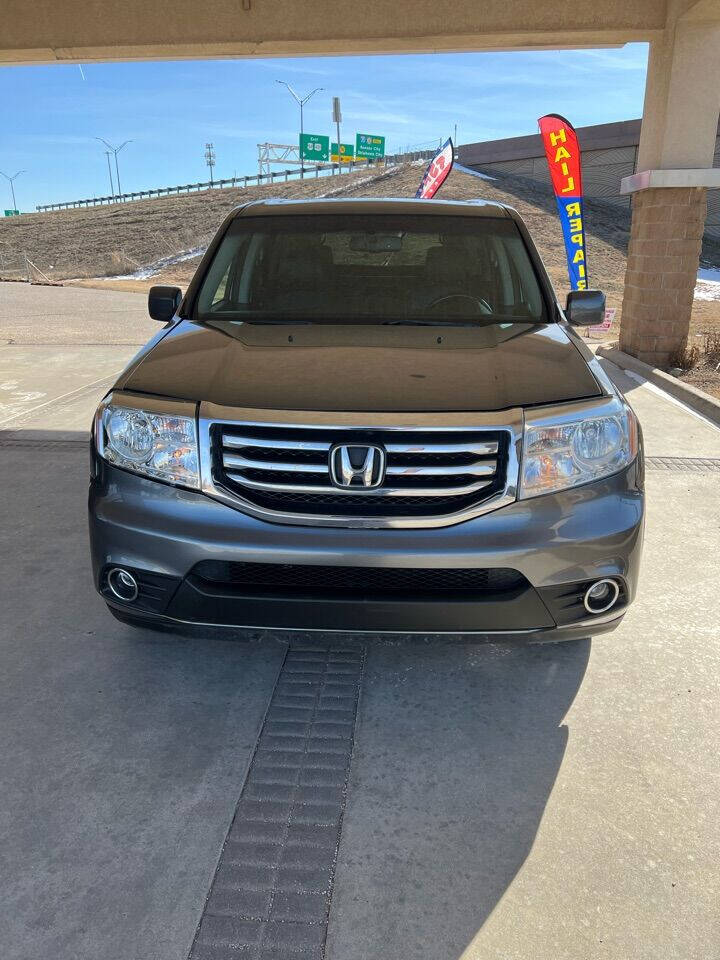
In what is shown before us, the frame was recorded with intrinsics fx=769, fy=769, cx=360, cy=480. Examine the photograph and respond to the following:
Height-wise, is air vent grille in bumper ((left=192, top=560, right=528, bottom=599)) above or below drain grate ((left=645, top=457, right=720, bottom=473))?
above

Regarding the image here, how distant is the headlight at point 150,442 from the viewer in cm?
251

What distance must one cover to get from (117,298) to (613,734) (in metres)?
22.5

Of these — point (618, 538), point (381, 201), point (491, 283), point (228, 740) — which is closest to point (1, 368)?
point (381, 201)

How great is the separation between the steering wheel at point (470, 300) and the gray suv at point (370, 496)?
868 mm

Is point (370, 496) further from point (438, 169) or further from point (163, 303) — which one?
point (438, 169)

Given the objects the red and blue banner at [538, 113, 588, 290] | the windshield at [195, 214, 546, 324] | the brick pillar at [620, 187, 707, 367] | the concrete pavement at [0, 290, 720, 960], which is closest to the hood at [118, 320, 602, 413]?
the windshield at [195, 214, 546, 324]

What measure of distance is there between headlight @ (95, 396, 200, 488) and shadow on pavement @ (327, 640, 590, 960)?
1.11m

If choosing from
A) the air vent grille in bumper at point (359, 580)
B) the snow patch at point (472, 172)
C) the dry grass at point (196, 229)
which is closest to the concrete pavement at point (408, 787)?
the air vent grille in bumper at point (359, 580)

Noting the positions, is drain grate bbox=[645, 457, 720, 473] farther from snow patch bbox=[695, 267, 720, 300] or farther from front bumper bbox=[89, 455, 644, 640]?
snow patch bbox=[695, 267, 720, 300]

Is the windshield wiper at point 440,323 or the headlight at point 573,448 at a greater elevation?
the windshield wiper at point 440,323

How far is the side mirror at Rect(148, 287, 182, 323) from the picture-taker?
12.8ft

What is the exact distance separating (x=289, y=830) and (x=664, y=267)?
9.62 m

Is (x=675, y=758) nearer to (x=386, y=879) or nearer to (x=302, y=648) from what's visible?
(x=386, y=879)

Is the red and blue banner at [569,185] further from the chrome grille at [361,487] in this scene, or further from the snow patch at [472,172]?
the snow patch at [472,172]
